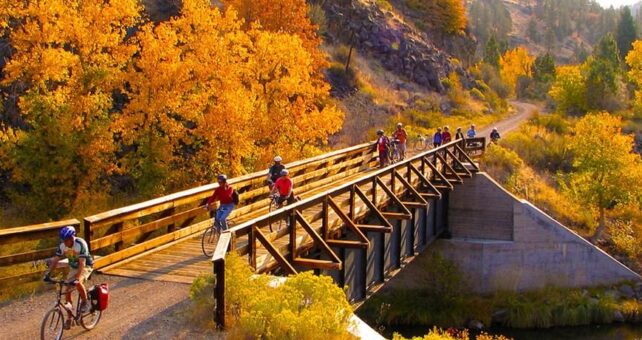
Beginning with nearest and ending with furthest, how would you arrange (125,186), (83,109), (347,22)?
(83,109) → (125,186) → (347,22)

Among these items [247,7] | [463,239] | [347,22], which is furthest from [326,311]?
[347,22]

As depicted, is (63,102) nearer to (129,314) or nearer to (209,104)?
(209,104)

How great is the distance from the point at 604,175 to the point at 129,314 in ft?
101

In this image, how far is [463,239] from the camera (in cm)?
2811

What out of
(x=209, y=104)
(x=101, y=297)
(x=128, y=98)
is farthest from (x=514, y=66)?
(x=101, y=297)

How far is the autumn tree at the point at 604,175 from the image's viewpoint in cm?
3350

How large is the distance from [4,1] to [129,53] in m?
4.62

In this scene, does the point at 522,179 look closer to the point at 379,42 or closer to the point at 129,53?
the point at 129,53

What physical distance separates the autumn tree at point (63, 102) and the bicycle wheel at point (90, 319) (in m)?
→ 14.3

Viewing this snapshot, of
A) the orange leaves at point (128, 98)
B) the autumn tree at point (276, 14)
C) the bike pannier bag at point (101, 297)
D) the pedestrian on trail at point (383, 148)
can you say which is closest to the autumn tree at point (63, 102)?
the orange leaves at point (128, 98)

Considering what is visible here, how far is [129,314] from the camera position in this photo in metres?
9.54

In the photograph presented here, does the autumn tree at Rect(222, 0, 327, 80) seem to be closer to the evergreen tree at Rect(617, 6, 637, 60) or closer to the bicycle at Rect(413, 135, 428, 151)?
the bicycle at Rect(413, 135, 428, 151)

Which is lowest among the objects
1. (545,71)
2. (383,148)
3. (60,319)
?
(60,319)

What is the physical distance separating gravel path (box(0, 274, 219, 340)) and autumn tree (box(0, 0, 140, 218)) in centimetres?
1221
